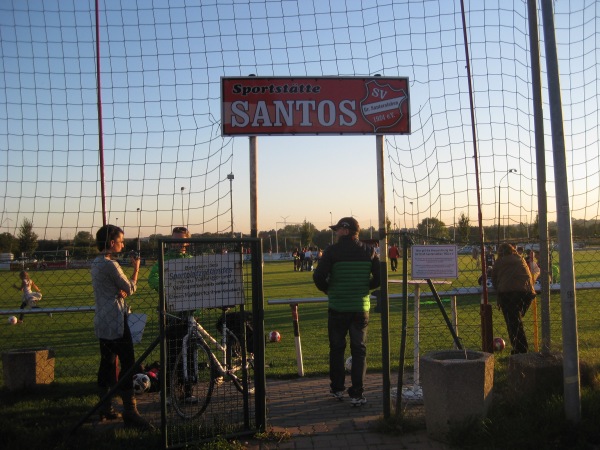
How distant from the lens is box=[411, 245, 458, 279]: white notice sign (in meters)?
5.81

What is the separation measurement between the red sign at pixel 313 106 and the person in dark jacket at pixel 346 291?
1.29 m

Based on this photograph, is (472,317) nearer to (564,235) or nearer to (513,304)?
(513,304)

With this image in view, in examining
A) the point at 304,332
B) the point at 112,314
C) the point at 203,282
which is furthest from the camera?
the point at 304,332

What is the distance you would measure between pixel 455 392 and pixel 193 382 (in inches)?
101

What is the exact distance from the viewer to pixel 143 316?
7.06 meters

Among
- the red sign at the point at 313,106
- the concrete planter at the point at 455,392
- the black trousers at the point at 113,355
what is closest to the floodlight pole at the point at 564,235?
the concrete planter at the point at 455,392

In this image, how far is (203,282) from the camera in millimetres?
5359

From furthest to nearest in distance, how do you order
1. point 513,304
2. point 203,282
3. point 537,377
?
point 513,304 → point 537,377 → point 203,282

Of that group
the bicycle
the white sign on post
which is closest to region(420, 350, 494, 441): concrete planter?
the bicycle

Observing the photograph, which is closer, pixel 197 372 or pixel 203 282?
pixel 203 282

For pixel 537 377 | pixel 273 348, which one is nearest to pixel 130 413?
pixel 537 377

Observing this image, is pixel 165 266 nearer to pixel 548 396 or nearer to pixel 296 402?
pixel 296 402

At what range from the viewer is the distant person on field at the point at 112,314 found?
569cm

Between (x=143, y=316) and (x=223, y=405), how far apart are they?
1.79 meters
